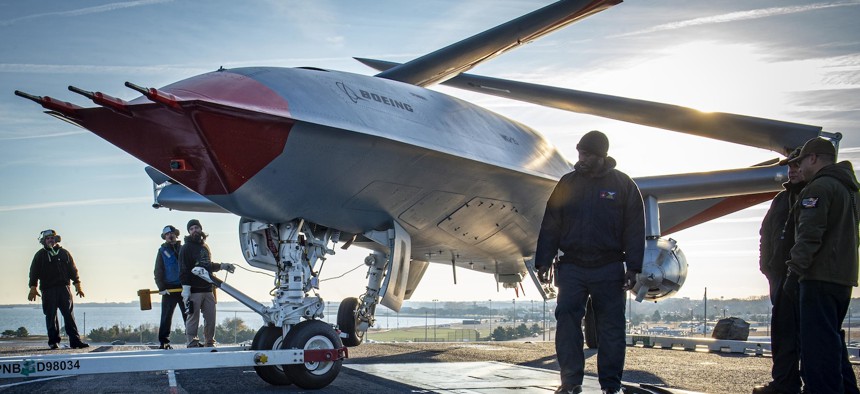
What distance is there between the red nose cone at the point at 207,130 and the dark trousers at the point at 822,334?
518 centimetres

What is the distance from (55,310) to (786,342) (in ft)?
45.2

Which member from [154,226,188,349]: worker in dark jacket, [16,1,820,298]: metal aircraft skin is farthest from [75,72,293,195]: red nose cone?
[154,226,188,349]: worker in dark jacket

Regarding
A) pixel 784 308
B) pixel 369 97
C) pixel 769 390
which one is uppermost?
pixel 369 97

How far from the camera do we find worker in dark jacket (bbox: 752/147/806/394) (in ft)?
21.8

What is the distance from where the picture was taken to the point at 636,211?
6680mm

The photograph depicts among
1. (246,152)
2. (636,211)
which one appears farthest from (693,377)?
(246,152)

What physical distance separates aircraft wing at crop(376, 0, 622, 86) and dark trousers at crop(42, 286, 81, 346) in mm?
8065

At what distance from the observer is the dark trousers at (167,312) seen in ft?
47.6

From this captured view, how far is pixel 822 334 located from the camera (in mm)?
5898

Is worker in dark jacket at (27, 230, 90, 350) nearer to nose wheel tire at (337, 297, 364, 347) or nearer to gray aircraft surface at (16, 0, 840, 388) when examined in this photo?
gray aircraft surface at (16, 0, 840, 388)

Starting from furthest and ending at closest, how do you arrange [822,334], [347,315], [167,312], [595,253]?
1. [347,315]
2. [167,312]
3. [595,253]
4. [822,334]

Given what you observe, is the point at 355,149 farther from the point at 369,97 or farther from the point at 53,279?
the point at 53,279

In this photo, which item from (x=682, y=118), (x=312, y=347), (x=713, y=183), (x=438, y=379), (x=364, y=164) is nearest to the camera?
(x=312, y=347)

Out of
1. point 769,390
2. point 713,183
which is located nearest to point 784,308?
point 769,390
